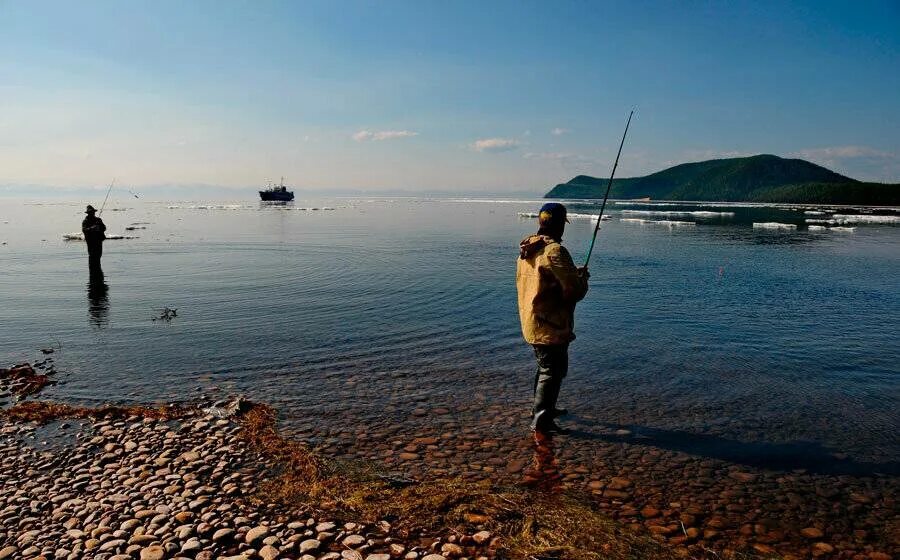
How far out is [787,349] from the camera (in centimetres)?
1173

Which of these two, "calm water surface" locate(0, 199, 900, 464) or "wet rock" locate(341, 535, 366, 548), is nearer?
"wet rock" locate(341, 535, 366, 548)

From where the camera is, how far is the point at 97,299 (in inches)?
672

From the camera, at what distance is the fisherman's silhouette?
14.1 m

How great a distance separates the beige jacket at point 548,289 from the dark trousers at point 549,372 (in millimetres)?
149

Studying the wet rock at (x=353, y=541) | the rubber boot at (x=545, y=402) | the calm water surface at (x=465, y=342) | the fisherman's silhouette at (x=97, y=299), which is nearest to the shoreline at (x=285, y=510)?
the wet rock at (x=353, y=541)

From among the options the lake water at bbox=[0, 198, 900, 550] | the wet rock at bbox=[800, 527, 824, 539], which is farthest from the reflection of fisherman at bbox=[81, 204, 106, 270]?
the wet rock at bbox=[800, 527, 824, 539]

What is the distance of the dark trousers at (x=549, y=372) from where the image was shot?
22.8 ft

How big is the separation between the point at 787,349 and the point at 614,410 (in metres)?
5.96

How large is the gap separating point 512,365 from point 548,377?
3464 millimetres

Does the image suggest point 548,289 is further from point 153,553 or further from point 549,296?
point 153,553

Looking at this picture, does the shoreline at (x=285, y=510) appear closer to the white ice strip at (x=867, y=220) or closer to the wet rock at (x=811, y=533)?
the wet rock at (x=811, y=533)

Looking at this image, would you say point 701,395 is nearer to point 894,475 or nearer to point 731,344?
point 894,475

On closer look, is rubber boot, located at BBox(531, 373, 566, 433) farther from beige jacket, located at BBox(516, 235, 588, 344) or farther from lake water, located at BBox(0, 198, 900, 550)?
beige jacket, located at BBox(516, 235, 588, 344)

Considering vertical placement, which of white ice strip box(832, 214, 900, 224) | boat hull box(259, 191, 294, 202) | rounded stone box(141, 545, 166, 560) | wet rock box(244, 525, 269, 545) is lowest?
rounded stone box(141, 545, 166, 560)
